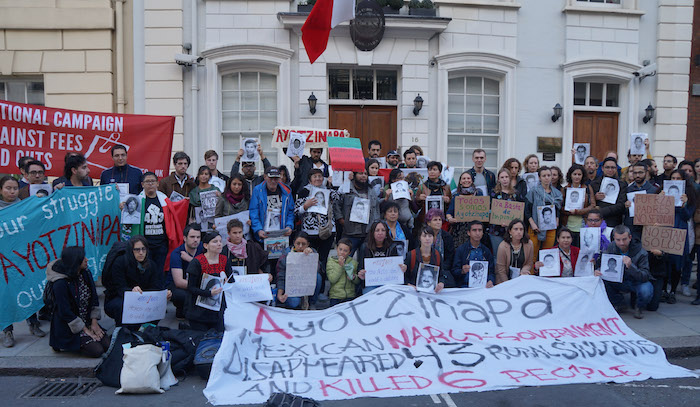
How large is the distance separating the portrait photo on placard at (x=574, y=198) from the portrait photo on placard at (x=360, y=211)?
288 cm

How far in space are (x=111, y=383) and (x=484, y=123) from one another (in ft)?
30.0

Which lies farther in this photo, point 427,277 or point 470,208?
point 470,208

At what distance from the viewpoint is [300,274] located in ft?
21.6

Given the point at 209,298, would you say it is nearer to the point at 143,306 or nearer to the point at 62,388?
the point at 143,306

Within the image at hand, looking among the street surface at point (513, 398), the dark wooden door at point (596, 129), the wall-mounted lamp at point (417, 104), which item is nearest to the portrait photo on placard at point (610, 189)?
the street surface at point (513, 398)

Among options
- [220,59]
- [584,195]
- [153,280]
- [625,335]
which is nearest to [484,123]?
[584,195]

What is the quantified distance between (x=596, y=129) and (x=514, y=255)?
21.5 feet

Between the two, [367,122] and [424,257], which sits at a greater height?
[367,122]

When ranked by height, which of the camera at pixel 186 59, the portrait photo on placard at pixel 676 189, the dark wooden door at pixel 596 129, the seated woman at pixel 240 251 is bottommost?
the seated woman at pixel 240 251

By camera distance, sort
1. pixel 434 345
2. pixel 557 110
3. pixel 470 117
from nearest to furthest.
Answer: pixel 434 345 < pixel 557 110 < pixel 470 117

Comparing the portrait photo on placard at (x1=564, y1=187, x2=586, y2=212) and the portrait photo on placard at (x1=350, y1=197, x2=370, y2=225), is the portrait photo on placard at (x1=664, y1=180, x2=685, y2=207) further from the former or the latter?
the portrait photo on placard at (x1=350, y1=197, x2=370, y2=225)

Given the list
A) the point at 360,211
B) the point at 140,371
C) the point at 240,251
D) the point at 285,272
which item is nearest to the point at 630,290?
the point at 360,211

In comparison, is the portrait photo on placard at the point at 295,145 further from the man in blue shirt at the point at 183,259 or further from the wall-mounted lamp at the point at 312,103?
the wall-mounted lamp at the point at 312,103

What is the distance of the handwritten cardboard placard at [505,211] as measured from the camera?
737 cm
